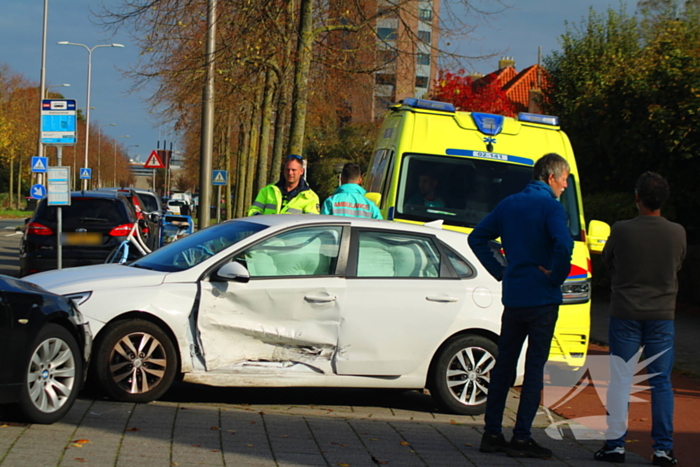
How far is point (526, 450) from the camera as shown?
5445 millimetres

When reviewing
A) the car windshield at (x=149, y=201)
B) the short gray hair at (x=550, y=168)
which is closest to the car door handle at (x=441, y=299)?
the short gray hair at (x=550, y=168)

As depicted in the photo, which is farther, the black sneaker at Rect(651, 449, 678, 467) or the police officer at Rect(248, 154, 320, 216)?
the police officer at Rect(248, 154, 320, 216)

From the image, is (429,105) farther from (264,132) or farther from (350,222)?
(264,132)

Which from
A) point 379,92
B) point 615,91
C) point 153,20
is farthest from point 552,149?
point 379,92

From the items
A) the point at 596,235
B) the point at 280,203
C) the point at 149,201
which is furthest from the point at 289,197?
the point at 149,201

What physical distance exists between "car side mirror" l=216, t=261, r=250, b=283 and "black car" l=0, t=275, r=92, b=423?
3.44 feet

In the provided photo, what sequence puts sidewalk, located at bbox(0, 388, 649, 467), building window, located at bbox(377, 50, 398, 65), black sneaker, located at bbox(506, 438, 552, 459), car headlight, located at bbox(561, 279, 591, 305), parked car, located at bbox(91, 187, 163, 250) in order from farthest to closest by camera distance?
1. building window, located at bbox(377, 50, 398, 65)
2. parked car, located at bbox(91, 187, 163, 250)
3. car headlight, located at bbox(561, 279, 591, 305)
4. black sneaker, located at bbox(506, 438, 552, 459)
5. sidewalk, located at bbox(0, 388, 649, 467)

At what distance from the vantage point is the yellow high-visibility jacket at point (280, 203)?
29.8ft

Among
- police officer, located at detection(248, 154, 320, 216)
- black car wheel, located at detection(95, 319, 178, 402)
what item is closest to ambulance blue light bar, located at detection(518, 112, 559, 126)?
police officer, located at detection(248, 154, 320, 216)

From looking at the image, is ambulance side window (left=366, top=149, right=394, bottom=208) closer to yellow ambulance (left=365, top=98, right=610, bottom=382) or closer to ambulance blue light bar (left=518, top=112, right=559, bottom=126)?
yellow ambulance (left=365, top=98, right=610, bottom=382)

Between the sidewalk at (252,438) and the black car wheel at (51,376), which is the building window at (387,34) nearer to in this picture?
the sidewalk at (252,438)

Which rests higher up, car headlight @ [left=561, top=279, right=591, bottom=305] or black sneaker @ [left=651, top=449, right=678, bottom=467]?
car headlight @ [left=561, top=279, right=591, bottom=305]

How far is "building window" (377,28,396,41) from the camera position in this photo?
53.0 feet

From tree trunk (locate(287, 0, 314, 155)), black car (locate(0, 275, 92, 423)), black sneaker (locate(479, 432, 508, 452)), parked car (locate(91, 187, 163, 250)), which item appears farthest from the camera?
parked car (locate(91, 187, 163, 250))
